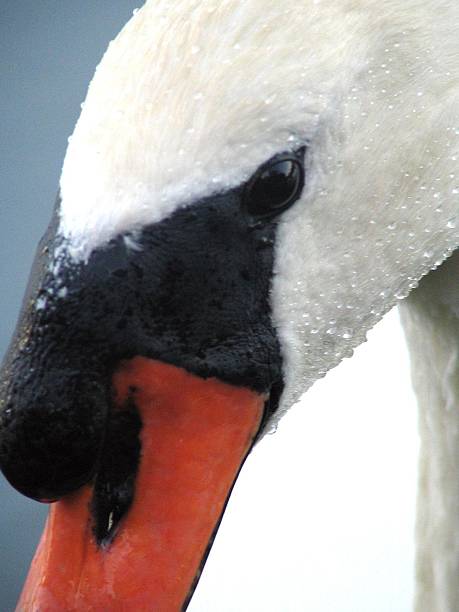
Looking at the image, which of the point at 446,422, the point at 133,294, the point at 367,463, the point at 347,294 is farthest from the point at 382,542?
the point at 133,294

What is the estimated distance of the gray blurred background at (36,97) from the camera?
408cm

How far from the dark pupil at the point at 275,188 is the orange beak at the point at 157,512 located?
155mm

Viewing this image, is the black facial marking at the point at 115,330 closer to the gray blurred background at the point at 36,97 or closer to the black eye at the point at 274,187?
the black eye at the point at 274,187

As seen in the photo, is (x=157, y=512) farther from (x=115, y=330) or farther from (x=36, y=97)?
(x=36, y=97)

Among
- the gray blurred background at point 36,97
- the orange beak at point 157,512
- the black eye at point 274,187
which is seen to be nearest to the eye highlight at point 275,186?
the black eye at point 274,187

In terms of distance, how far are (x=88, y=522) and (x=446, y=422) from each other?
0.66m

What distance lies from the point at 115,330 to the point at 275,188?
0.18m

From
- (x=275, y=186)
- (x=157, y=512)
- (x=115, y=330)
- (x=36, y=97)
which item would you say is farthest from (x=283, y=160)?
(x=36, y=97)

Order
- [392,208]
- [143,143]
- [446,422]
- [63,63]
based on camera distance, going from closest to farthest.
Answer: [143,143] < [392,208] < [446,422] < [63,63]

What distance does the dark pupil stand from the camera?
91cm

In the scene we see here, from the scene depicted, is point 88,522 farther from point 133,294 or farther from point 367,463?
point 367,463

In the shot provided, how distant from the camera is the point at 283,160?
92 centimetres

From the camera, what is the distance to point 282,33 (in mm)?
880

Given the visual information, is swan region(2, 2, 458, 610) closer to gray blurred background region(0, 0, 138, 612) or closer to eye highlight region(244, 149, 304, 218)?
eye highlight region(244, 149, 304, 218)
